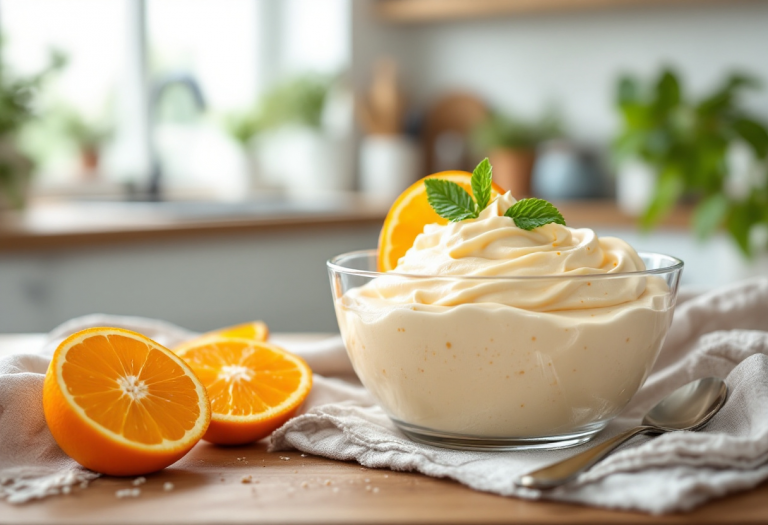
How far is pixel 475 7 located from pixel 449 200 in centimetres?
268

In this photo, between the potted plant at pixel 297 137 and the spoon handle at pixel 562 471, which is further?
the potted plant at pixel 297 137

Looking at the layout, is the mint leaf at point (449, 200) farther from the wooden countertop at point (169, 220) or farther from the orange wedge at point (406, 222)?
the wooden countertop at point (169, 220)

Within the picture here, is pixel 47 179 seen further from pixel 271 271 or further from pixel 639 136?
pixel 639 136

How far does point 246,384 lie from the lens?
95 cm

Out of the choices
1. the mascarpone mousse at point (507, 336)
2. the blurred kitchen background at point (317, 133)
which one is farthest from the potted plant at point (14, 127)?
the mascarpone mousse at point (507, 336)

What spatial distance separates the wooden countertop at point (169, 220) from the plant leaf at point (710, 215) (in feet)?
0.82

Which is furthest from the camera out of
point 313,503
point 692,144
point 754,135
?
point 692,144

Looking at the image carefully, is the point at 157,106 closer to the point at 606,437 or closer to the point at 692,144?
the point at 692,144

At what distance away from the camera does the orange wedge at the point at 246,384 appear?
2.92 ft

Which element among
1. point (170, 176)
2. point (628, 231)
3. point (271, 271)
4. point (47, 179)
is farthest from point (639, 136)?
point (47, 179)

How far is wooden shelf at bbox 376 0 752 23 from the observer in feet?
10.2

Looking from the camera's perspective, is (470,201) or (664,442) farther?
(470,201)

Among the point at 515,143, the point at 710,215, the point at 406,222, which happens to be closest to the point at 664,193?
the point at 710,215

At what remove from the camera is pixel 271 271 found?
2723 millimetres
